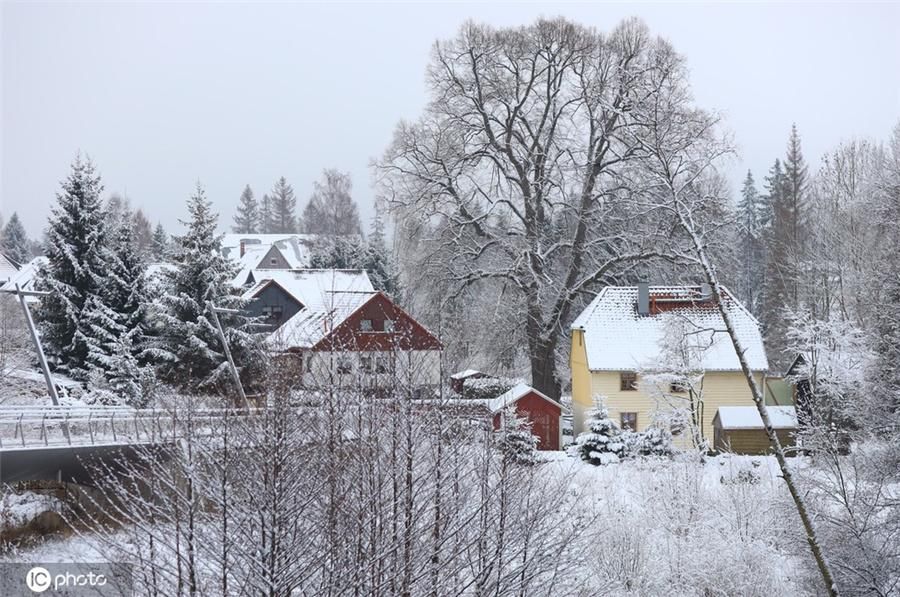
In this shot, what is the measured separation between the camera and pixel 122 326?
28.2 m

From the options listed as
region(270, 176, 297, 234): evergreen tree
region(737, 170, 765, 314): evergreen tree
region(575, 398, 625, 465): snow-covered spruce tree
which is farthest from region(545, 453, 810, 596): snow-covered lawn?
region(270, 176, 297, 234): evergreen tree

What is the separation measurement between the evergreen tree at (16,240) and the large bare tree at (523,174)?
53130 millimetres

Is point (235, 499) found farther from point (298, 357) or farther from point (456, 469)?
point (298, 357)

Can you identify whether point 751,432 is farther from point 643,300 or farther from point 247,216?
point 247,216

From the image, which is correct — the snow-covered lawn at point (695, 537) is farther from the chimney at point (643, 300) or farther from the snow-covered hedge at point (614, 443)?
the chimney at point (643, 300)

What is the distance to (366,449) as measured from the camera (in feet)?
38.5

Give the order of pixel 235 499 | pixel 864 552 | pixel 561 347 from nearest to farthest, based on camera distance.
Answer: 1. pixel 235 499
2. pixel 864 552
3. pixel 561 347

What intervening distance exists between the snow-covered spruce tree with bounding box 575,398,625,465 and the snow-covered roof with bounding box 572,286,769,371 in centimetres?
363

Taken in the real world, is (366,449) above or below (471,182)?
below

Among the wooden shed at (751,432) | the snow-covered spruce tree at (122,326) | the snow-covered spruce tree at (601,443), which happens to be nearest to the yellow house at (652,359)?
the wooden shed at (751,432)

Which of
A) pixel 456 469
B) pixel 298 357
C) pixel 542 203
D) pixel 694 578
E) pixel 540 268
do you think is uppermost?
pixel 542 203

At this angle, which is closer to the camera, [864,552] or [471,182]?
[864,552]

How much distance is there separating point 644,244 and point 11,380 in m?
23.0

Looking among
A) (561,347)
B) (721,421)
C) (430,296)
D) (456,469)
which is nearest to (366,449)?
(456,469)
